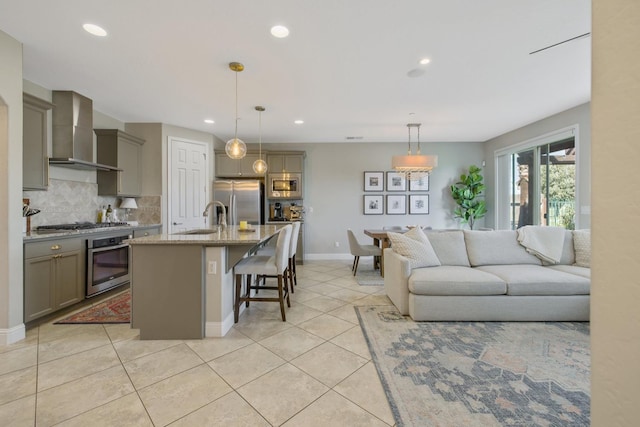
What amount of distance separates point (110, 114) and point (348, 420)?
202 inches

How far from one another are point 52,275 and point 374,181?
5.26 m

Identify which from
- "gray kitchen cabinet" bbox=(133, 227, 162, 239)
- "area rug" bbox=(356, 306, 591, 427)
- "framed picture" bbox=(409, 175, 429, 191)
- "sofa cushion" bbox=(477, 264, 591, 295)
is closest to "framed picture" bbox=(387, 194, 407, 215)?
"framed picture" bbox=(409, 175, 429, 191)

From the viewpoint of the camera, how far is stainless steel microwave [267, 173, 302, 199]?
5.55 meters

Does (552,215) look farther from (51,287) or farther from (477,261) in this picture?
(51,287)

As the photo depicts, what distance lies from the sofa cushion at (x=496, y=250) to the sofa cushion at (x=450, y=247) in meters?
0.09

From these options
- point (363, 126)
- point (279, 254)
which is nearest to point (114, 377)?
point (279, 254)

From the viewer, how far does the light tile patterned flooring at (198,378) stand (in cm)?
150

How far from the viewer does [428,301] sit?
2.62 m

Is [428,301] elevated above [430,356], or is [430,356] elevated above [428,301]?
[428,301]

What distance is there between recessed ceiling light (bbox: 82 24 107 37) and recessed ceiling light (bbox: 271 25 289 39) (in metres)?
1.42

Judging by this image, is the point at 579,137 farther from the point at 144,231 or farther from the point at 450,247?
the point at 144,231

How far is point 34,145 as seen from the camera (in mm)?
2697

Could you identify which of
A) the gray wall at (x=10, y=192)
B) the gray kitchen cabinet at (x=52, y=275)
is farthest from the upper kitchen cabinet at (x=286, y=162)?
the gray wall at (x=10, y=192)

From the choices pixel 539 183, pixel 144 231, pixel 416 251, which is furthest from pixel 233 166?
pixel 539 183
